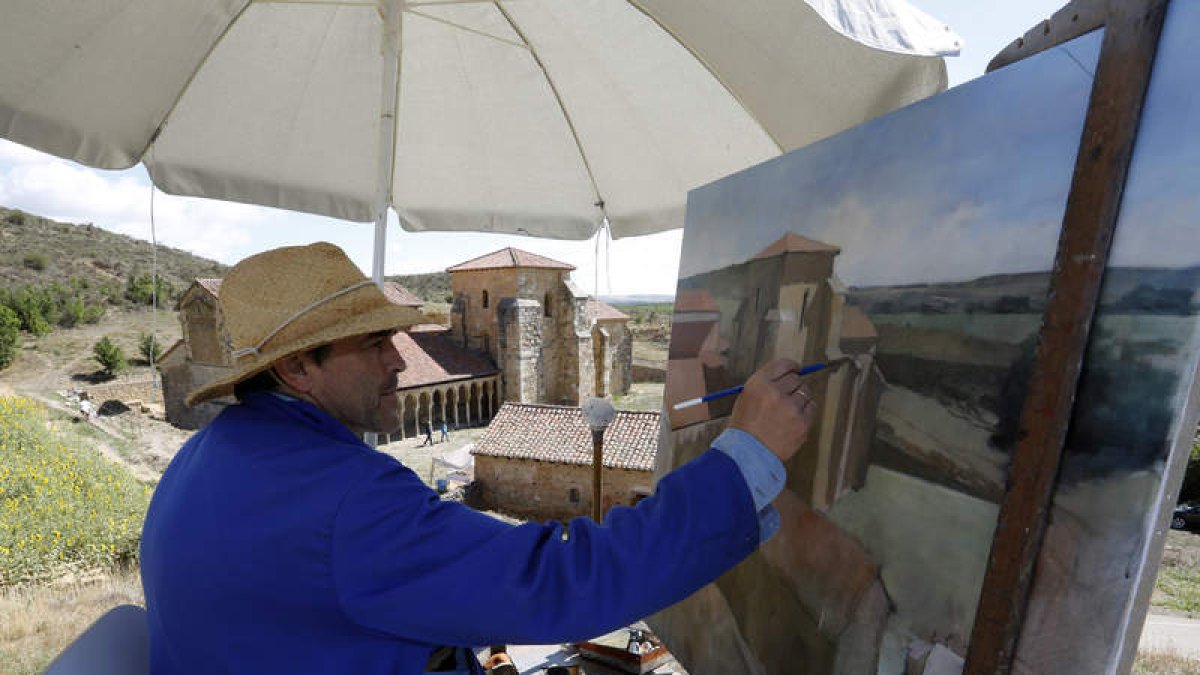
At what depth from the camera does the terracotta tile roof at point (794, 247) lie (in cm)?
145

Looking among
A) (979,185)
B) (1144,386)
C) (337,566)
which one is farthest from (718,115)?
(337,566)

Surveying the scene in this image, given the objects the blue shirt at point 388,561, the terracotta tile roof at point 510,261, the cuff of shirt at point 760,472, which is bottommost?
the blue shirt at point 388,561

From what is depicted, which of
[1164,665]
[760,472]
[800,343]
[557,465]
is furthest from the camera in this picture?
[557,465]

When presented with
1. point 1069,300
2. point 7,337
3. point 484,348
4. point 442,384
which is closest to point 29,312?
point 7,337

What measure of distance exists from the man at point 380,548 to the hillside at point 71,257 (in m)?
39.5

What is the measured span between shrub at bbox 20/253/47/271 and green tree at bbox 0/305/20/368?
13.1 meters

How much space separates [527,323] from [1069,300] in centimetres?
2028

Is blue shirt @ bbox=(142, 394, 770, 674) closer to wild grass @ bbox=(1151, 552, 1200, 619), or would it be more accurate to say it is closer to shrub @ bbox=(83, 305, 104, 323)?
wild grass @ bbox=(1151, 552, 1200, 619)

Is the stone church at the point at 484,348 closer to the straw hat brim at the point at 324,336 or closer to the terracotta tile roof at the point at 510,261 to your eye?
the terracotta tile roof at the point at 510,261

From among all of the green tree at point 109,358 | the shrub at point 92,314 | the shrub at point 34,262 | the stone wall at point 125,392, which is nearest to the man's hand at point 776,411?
the stone wall at point 125,392

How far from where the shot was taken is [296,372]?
123cm

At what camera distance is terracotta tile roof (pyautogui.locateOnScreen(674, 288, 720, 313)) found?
77.8 inches

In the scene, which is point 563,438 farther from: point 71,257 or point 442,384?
point 71,257

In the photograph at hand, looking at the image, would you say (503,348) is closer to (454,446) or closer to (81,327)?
(454,446)
